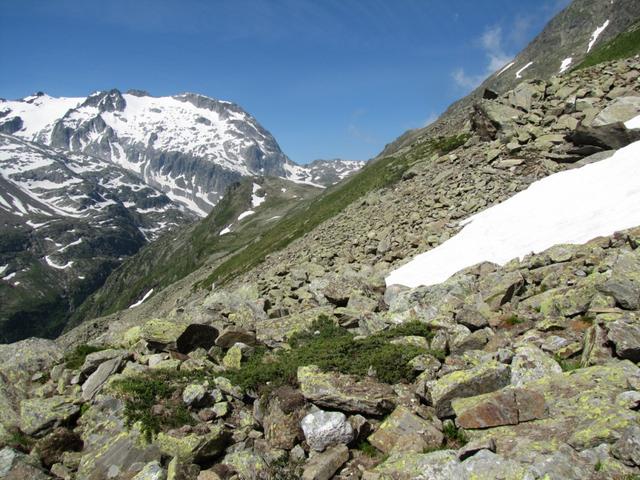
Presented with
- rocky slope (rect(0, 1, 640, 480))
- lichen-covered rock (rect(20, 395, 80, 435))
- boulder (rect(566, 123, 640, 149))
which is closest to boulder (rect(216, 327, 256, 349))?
rocky slope (rect(0, 1, 640, 480))

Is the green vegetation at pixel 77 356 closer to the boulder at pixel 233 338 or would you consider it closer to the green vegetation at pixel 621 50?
the boulder at pixel 233 338

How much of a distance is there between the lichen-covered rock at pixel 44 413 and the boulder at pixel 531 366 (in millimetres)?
12950

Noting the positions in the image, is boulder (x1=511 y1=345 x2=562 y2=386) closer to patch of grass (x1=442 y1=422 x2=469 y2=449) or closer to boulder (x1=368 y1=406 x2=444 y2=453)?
patch of grass (x1=442 y1=422 x2=469 y2=449)

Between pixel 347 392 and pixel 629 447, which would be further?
pixel 347 392

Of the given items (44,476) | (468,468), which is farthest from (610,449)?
(44,476)

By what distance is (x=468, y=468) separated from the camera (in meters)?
7.42

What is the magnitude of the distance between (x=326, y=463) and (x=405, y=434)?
186cm

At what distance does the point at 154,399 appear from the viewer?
12.4 m

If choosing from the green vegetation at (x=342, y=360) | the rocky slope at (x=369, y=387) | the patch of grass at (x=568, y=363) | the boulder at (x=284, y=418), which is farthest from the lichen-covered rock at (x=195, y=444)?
the patch of grass at (x=568, y=363)

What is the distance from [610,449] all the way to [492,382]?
303 cm

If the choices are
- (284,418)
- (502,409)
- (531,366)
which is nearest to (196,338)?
(284,418)

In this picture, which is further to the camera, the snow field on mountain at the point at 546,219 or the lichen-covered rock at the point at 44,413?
the snow field on mountain at the point at 546,219

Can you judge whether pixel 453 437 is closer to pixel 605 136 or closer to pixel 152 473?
pixel 152 473

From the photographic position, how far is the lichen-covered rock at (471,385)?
9867 mm
